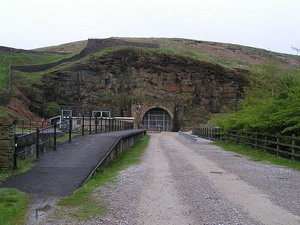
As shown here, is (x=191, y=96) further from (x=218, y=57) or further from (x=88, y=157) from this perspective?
(x=88, y=157)

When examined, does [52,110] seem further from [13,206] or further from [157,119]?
[13,206]

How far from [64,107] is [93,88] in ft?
22.3

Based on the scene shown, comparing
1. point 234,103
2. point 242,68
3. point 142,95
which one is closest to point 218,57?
point 242,68

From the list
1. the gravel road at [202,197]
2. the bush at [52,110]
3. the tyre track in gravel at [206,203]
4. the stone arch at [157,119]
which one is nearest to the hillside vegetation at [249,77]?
the bush at [52,110]

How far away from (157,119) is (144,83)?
7663mm

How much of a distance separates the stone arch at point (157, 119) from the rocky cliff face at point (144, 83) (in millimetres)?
1869

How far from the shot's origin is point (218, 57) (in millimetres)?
94062

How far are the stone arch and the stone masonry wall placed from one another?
58913 millimetres

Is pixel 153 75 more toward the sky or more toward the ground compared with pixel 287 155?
more toward the sky

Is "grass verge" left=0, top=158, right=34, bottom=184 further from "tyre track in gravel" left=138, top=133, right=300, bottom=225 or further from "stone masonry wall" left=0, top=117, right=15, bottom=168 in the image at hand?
"tyre track in gravel" left=138, top=133, right=300, bottom=225

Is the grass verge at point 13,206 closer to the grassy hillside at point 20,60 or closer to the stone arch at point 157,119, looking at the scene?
the grassy hillside at point 20,60

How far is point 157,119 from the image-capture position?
69.9 m

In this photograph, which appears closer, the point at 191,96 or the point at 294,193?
the point at 294,193

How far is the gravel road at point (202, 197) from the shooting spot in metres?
6.42
